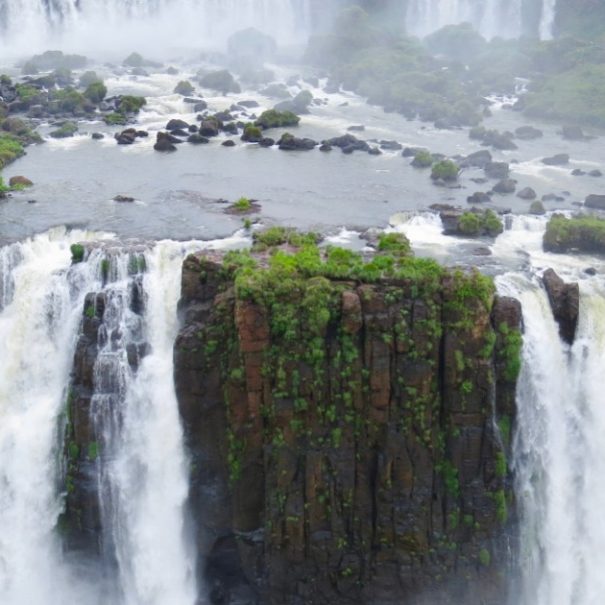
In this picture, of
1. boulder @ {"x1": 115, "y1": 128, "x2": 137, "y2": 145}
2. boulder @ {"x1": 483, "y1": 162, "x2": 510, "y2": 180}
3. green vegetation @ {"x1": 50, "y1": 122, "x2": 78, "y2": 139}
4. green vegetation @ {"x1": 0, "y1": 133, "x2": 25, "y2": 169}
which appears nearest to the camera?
green vegetation @ {"x1": 0, "y1": 133, "x2": 25, "y2": 169}

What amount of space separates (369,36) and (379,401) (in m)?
58.8

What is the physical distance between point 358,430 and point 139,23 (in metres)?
69.9

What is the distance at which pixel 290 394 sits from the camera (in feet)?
68.0

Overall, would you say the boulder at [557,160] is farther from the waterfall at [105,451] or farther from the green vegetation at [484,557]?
the waterfall at [105,451]

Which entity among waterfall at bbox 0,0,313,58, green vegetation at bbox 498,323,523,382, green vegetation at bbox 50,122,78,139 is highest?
waterfall at bbox 0,0,313,58

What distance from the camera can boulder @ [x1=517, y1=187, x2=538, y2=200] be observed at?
35281 mm

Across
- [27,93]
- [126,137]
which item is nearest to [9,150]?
[126,137]

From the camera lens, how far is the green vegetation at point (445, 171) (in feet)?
122

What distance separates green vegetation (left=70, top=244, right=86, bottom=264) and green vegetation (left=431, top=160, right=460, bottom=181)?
18.5m

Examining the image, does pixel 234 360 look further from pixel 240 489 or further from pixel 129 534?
pixel 129 534

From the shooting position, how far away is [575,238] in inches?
1116

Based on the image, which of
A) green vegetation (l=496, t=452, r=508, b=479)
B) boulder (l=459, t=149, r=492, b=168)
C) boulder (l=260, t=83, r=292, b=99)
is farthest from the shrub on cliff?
green vegetation (l=496, t=452, r=508, b=479)

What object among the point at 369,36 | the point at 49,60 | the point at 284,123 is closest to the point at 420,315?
the point at 284,123

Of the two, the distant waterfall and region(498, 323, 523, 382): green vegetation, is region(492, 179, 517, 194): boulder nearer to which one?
region(498, 323, 523, 382): green vegetation
